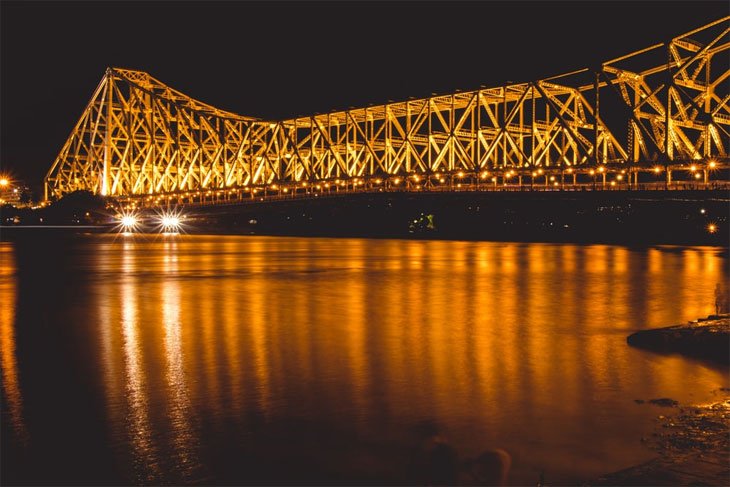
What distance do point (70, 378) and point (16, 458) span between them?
3.39 meters

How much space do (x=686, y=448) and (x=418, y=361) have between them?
16.4 ft

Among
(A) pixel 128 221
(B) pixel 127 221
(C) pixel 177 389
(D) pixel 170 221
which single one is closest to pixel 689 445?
(C) pixel 177 389

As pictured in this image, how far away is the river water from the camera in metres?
6.93

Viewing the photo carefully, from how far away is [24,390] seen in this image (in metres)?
9.45

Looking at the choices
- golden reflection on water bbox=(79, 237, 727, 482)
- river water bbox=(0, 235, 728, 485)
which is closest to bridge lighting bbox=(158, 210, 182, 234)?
golden reflection on water bbox=(79, 237, 727, 482)

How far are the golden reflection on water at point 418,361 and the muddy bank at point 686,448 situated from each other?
0.85ft

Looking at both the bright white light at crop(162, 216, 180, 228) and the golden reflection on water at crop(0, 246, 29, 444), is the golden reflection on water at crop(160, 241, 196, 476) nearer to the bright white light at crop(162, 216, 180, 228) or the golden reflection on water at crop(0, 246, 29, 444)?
the golden reflection on water at crop(0, 246, 29, 444)

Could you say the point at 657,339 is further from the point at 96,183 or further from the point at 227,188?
the point at 96,183

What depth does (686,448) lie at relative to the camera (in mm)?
6992

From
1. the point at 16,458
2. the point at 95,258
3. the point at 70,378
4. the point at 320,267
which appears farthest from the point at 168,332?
the point at 95,258

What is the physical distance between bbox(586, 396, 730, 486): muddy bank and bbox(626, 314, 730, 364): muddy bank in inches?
87.7

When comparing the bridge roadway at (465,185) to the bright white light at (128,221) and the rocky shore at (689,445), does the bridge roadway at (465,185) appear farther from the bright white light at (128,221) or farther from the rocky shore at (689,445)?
the rocky shore at (689,445)

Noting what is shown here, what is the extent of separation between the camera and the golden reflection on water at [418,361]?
310 inches

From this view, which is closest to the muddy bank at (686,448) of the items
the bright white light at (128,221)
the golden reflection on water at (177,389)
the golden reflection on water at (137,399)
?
the golden reflection on water at (177,389)
